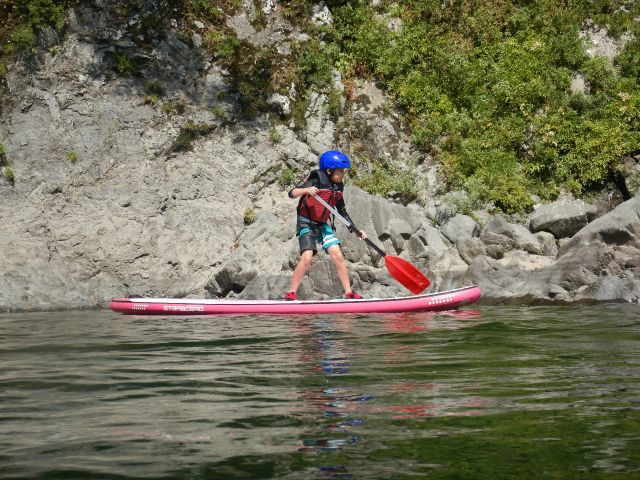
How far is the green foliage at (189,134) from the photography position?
619 inches

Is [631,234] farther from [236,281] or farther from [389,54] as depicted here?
[389,54]

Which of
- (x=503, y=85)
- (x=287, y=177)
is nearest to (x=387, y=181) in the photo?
(x=287, y=177)

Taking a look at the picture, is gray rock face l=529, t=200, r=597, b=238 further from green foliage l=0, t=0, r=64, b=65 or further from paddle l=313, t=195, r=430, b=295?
green foliage l=0, t=0, r=64, b=65

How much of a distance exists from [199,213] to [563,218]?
6700 millimetres

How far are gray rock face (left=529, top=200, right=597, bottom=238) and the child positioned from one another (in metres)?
4.43

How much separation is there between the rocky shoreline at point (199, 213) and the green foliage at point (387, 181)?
1.19 ft

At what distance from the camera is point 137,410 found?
3525mm

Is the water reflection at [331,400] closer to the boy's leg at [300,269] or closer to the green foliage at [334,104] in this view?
the boy's leg at [300,269]

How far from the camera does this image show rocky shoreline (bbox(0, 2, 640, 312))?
1157 cm

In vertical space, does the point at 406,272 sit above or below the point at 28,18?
below

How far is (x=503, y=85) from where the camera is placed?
54.7 feet

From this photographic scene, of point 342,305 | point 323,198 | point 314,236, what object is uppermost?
point 323,198

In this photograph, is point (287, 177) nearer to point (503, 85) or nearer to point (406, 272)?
point (503, 85)

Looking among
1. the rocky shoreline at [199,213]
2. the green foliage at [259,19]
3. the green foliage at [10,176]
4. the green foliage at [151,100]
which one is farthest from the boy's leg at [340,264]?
the green foliage at [259,19]
